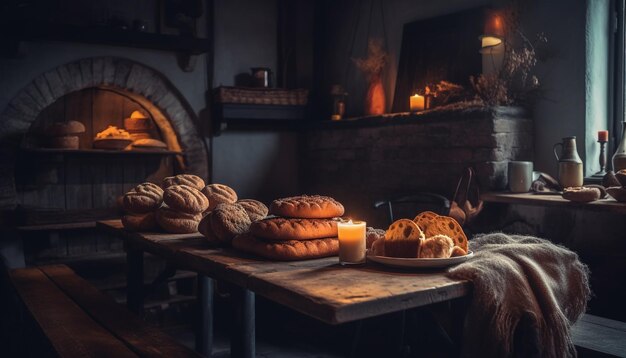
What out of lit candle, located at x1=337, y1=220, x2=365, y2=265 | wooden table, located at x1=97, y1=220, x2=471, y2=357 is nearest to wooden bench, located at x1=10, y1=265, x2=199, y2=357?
wooden table, located at x1=97, y1=220, x2=471, y2=357

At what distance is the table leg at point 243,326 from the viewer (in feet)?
6.47

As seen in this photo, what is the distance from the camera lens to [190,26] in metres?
5.17

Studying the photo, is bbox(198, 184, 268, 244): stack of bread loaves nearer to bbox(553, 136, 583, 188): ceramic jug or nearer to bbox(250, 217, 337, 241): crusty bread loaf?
bbox(250, 217, 337, 241): crusty bread loaf

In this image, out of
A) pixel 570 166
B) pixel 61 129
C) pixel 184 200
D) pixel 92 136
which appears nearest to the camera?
pixel 184 200

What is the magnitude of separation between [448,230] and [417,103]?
278 cm

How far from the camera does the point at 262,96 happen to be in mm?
5297

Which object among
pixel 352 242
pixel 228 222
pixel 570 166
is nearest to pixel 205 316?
pixel 228 222

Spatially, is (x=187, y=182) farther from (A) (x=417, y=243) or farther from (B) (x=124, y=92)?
(B) (x=124, y=92)

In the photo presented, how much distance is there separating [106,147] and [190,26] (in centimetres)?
135

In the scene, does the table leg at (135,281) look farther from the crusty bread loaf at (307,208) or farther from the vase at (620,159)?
the vase at (620,159)

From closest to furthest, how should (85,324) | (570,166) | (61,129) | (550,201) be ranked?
(85,324)
(550,201)
(570,166)
(61,129)

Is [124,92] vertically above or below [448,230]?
above

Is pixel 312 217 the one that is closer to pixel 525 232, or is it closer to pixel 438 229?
pixel 438 229

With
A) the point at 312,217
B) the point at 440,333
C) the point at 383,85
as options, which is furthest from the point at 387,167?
the point at 312,217
